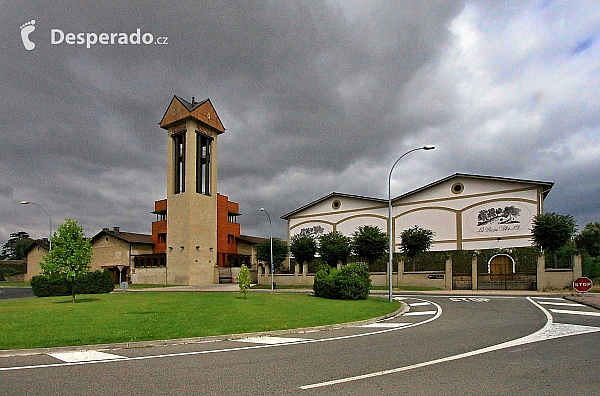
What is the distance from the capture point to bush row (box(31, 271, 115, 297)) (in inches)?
1347

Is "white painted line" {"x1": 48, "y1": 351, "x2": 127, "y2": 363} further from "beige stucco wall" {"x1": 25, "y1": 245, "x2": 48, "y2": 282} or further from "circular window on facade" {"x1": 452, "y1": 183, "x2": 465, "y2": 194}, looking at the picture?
"beige stucco wall" {"x1": 25, "y1": 245, "x2": 48, "y2": 282}

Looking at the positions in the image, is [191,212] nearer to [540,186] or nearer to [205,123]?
[205,123]

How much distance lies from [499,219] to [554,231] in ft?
29.3

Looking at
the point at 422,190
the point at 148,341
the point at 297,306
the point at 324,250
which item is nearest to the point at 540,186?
the point at 422,190

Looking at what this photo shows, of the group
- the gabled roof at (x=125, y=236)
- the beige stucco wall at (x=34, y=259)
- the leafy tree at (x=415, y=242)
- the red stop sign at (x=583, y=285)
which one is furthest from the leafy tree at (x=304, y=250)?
the beige stucco wall at (x=34, y=259)

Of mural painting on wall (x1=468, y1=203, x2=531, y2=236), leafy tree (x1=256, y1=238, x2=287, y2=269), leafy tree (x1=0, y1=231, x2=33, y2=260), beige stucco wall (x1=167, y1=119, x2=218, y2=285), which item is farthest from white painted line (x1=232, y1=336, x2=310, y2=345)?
leafy tree (x1=0, y1=231, x2=33, y2=260)

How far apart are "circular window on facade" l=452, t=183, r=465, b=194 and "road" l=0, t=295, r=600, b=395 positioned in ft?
128

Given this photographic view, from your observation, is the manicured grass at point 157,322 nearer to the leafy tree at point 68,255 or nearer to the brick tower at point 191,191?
the leafy tree at point 68,255

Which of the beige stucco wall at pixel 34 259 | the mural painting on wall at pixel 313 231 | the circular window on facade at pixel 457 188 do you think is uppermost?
the circular window on facade at pixel 457 188

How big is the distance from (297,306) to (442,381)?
13.9 meters

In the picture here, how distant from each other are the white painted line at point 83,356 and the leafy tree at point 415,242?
40076 millimetres

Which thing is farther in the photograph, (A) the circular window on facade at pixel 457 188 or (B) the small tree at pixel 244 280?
(A) the circular window on facade at pixel 457 188

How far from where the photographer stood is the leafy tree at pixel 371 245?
4784 centimetres

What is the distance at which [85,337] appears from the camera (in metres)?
11.8
